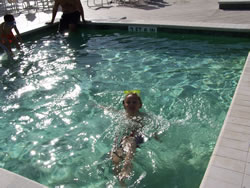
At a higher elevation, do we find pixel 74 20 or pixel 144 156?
pixel 74 20

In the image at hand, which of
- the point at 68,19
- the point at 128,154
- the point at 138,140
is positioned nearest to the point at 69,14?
the point at 68,19

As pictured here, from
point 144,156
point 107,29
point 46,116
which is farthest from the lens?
point 107,29

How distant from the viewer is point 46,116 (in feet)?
14.2

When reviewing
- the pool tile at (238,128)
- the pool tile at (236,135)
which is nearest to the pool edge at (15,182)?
the pool tile at (236,135)

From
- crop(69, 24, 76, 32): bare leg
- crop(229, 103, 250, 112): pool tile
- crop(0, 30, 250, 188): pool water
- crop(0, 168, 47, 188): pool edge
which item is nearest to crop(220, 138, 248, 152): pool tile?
crop(0, 30, 250, 188): pool water

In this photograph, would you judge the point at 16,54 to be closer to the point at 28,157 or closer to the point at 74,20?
the point at 74,20

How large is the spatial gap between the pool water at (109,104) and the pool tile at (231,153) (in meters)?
0.55

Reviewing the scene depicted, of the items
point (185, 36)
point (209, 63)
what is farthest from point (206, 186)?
point (185, 36)

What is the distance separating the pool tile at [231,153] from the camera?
2486 millimetres

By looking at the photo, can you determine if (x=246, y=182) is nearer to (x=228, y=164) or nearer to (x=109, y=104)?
(x=228, y=164)

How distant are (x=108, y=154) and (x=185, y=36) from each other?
5.59 meters

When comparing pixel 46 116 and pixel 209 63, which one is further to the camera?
pixel 209 63

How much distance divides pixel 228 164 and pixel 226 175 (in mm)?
151

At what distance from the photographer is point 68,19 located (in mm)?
9531
